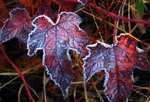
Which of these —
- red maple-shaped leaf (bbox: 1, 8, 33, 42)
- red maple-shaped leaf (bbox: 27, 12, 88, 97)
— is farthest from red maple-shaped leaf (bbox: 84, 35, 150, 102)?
red maple-shaped leaf (bbox: 1, 8, 33, 42)

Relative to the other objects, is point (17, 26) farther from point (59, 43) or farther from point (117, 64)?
point (117, 64)

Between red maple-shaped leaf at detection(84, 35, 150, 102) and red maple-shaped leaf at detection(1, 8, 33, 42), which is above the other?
red maple-shaped leaf at detection(1, 8, 33, 42)

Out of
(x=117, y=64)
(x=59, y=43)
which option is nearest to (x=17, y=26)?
(x=59, y=43)

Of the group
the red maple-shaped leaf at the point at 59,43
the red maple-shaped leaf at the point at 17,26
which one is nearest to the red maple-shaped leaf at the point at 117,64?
the red maple-shaped leaf at the point at 59,43

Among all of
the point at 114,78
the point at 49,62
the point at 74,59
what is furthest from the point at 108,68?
the point at 74,59

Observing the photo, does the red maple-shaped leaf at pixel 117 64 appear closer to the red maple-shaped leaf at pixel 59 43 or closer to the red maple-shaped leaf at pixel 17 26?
the red maple-shaped leaf at pixel 59 43

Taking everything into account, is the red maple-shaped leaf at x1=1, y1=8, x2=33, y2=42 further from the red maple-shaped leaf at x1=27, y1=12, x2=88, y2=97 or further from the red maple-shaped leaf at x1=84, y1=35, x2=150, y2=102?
the red maple-shaped leaf at x1=84, y1=35, x2=150, y2=102
